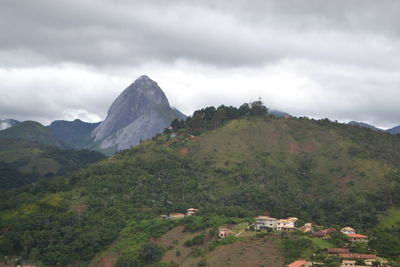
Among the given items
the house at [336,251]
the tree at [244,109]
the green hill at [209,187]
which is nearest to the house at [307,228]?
the green hill at [209,187]

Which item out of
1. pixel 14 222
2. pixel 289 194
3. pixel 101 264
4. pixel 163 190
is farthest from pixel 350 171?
pixel 14 222

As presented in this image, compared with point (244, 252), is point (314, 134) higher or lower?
higher

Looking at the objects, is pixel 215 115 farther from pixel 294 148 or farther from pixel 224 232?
pixel 224 232

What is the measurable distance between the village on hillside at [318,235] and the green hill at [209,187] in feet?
12.9

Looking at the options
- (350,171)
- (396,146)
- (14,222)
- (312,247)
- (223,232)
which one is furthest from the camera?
(396,146)

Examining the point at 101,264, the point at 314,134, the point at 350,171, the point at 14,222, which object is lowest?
the point at 101,264

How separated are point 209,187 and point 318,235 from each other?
28.4 meters

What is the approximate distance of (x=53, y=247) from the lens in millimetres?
69938

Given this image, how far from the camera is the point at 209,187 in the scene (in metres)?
89.1

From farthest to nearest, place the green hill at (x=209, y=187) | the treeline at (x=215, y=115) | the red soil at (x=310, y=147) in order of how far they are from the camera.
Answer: the treeline at (x=215, y=115) → the red soil at (x=310, y=147) → the green hill at (x=209, y=187)

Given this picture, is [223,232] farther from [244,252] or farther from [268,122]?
[268,122]

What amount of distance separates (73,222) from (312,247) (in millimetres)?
37859

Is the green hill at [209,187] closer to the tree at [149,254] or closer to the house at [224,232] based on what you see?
the tree at [149,254]

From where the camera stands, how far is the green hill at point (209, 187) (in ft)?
237
